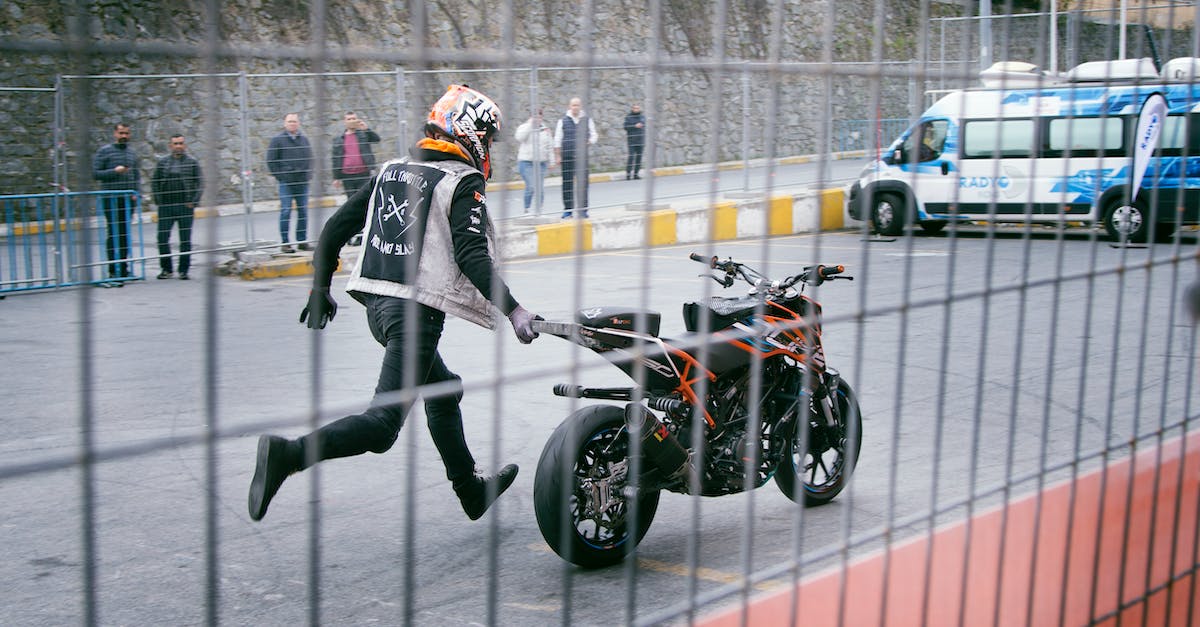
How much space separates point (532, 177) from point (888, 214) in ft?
2.91

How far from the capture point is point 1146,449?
2957 mm

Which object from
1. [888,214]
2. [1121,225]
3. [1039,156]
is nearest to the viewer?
[888,214]

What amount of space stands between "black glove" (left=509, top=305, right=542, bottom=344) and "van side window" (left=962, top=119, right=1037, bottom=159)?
135 cm

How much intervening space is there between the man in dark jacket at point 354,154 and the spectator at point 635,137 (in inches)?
15.0

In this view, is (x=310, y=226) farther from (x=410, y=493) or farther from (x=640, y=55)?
(x=640, y=55)

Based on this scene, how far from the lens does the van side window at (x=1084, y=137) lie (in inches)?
98.3

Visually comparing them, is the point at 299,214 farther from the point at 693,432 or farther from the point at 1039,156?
the point at 693,432

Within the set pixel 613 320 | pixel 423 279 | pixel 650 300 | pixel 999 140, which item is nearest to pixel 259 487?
pixel 423 279

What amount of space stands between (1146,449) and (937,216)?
3.33 feet

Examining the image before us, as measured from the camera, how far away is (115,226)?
5.27ft

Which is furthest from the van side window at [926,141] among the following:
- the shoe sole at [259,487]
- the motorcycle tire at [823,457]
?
the motorcycle tire at [823,457]

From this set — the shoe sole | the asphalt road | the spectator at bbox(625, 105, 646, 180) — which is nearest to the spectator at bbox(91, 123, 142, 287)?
the asphalt road

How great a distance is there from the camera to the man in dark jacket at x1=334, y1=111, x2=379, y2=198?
4.82 ft

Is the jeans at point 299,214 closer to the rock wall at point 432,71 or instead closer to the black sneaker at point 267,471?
the rock wall at point 432,71
